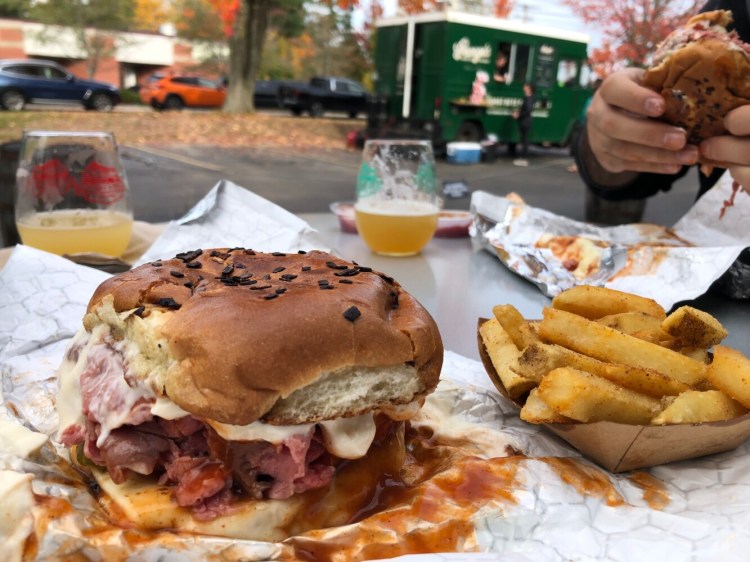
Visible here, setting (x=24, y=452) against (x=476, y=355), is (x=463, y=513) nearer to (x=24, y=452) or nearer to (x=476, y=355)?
(x=476, y=355)

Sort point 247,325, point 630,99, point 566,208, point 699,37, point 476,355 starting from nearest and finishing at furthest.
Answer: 1. point 247,325
2. point 476,355
3. point 699,37
4. point 630,99
5. point 566,208

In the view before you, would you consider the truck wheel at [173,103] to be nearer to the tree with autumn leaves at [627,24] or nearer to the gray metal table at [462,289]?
the tree with autumn leaves at [627,24]

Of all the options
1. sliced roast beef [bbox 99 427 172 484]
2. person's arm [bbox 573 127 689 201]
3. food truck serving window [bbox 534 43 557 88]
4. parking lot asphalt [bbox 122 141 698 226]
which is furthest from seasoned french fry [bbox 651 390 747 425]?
food truck serving window [bbox 534 43 557 88]

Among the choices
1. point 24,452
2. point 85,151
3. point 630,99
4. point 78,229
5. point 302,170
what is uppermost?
point 630,99

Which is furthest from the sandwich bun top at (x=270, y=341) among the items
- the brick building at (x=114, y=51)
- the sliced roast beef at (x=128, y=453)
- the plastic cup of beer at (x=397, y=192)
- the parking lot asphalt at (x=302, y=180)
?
the brick building at (x=114, y=51)

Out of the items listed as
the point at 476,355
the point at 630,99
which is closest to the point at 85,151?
the point at 476,355

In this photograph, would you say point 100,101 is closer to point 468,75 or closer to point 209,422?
point 468,75
